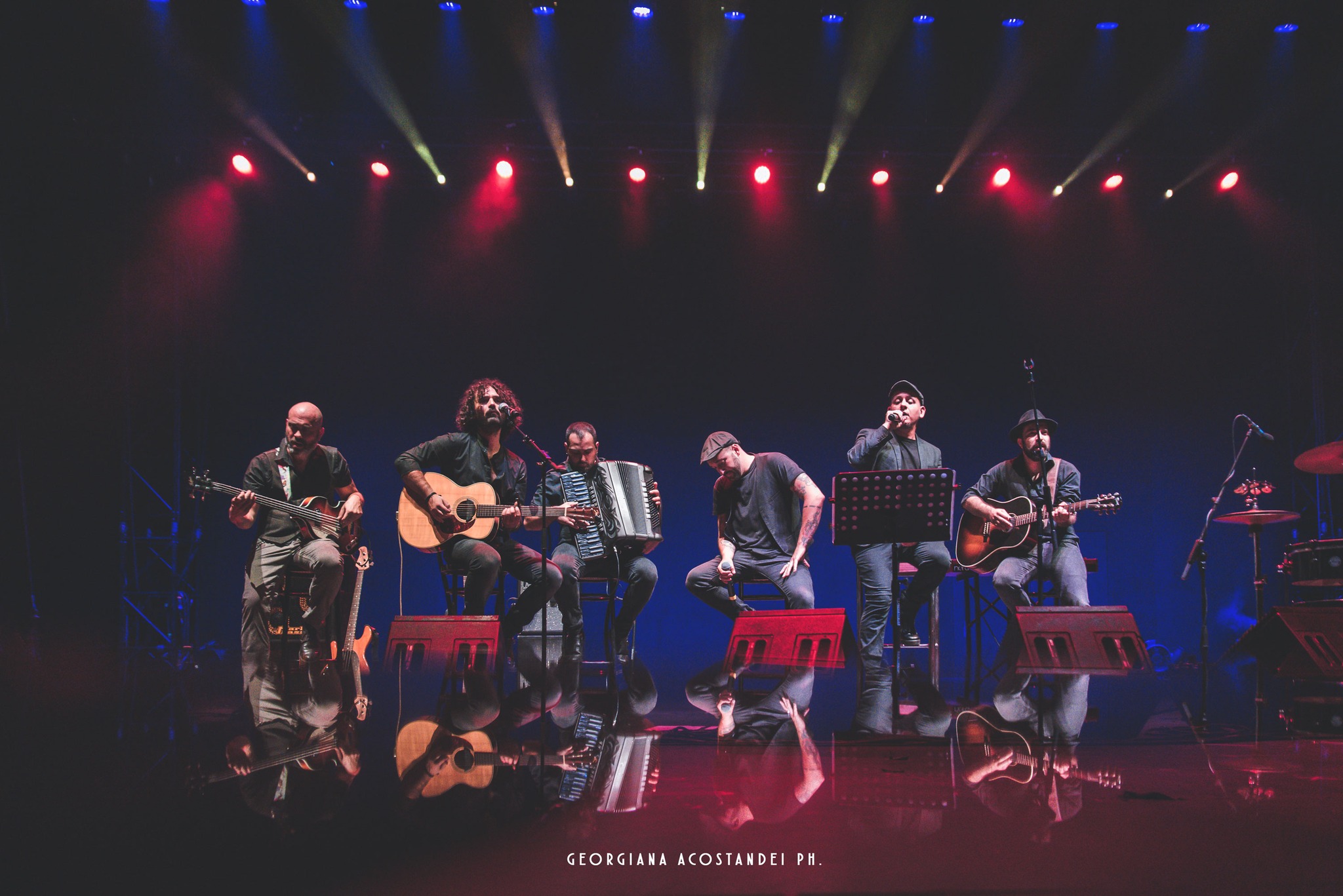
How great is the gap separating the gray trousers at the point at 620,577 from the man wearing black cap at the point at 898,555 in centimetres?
148

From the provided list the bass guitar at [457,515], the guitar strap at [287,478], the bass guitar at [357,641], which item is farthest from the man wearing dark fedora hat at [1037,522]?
the guitar strap at [287,478]

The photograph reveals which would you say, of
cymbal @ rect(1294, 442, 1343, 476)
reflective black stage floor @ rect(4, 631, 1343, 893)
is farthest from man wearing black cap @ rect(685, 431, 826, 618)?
cymbal @ rect(1294, 442, 1343, 476)

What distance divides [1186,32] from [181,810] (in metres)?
8.67

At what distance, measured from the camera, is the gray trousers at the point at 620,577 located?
5.53m

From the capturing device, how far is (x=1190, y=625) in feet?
25.5

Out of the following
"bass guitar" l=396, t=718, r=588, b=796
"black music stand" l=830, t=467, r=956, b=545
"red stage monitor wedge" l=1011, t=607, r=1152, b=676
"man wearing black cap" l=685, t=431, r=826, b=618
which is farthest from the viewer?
"man wearing black cap" l=685, t=431, r=826, b=618

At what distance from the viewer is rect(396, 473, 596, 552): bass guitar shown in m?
5.20

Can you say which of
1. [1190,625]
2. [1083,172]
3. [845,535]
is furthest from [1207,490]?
[845,535]

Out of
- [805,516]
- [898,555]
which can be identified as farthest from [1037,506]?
[805,516]

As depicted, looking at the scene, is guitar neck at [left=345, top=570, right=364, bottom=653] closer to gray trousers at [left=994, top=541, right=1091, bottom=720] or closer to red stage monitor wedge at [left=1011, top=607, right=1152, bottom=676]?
gray trousers at [left=994, top=541, right=1091, bottom=720]

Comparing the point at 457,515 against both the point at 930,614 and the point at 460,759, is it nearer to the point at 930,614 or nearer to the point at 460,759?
the point at 460,759

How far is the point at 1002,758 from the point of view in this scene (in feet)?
8.01

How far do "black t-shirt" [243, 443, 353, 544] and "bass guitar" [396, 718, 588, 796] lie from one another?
104 inches

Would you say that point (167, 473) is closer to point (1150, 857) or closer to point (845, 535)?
point (845, 535)
